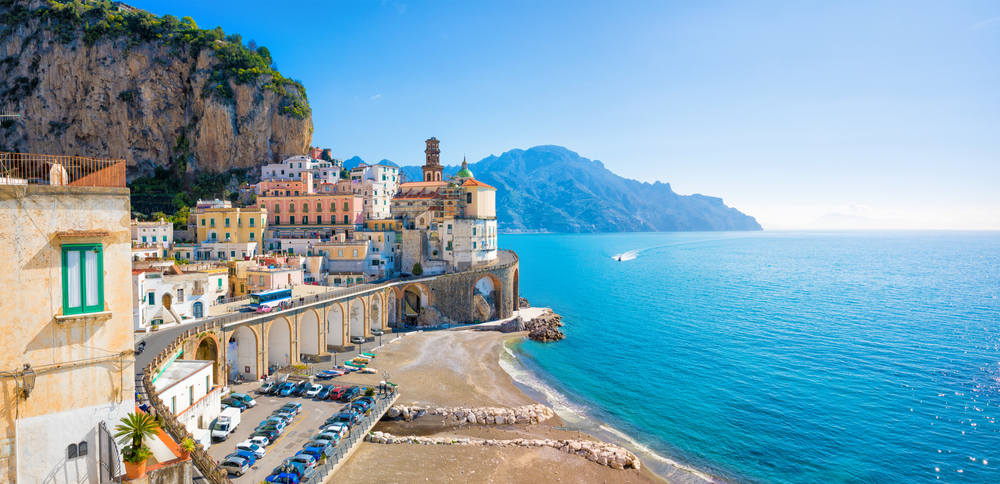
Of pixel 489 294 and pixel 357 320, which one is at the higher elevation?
pixel 489 294

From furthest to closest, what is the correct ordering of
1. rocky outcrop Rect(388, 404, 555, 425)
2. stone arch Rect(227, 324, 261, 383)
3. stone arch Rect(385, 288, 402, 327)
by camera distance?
stone arch Rect(385, 288, 402, 327) < stone arch Rect(227, 324, 261, 383) < rocky outcrop Rect(388, 404, 555, 425)

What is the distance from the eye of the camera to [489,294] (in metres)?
67.8

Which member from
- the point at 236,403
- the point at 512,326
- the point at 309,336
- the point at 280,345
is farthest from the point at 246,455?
the point at 512,326

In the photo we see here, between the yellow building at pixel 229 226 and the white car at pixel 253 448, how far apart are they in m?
41.9

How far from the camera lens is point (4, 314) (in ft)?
38.5

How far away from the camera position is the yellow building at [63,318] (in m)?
11.9

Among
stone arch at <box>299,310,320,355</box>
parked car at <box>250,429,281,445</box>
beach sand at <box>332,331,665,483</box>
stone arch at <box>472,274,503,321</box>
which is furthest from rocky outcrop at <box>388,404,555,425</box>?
stone arch at <box>472,274,503,321</box>

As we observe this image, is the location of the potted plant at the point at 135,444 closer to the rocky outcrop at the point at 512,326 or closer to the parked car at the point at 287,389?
the parked car at the point at 287,389

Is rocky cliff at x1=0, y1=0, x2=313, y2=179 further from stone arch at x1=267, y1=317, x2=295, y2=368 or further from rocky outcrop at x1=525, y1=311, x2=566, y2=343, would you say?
rocky outcrop at x1=525, y1=311, x2=566, y2=343

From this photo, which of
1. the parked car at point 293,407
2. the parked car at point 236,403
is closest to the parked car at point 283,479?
the parked car at point 293,407

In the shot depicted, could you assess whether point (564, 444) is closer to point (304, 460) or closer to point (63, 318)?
point (304, 460)

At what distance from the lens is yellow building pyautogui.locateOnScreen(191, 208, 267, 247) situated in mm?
61500

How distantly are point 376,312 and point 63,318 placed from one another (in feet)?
143

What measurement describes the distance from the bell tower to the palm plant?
81.1 metres
